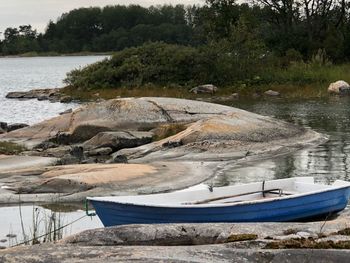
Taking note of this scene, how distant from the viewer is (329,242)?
633 cm

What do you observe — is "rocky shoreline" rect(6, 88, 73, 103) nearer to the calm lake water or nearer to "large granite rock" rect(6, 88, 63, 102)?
"large granite rock" rect(6, 88, 63, 102)

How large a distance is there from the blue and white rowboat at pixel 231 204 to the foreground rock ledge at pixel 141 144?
3374 mm

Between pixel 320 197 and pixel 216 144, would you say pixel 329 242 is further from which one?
pixel 216 144

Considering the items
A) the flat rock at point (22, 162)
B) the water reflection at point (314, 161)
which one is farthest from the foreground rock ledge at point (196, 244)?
the flat rock at point (22, 162)

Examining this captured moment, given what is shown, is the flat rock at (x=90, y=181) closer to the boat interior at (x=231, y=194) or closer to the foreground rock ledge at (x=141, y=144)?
the foreground rock ledge at (x=141, y=144)

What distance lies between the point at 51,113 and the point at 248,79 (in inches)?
555

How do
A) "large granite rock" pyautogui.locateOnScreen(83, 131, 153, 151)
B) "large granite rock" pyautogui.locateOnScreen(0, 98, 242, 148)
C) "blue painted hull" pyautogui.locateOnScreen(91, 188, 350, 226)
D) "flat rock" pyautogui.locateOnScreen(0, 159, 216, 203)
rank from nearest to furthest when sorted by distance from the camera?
"blue painted hull" pyautogui.locateOnScreen(91, 188, 350, 226), "flat rock" pyautogui.locateOnScreen(0, 159, 216, 203), "large granite rock" pyautogui.locateOnScreen(83, 131, 153, 151), "large granite rock" pyautogui.locateOnScreen(0, 98, 242, 148)

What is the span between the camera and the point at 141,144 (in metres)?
23.2

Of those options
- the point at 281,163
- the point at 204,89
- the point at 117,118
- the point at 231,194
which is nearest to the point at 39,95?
the point at 204,89

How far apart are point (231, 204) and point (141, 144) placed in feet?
41.3

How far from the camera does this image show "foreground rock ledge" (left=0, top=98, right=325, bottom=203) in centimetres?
1553

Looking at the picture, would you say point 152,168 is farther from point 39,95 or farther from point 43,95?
point 39,95

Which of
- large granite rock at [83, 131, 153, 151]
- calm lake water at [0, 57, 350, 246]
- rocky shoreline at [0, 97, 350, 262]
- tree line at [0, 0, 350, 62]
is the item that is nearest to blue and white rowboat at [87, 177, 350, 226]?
rocky shoreline at [0, 97, 350, 262]

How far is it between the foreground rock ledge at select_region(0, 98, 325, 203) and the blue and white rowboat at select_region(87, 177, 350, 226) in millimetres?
3374
